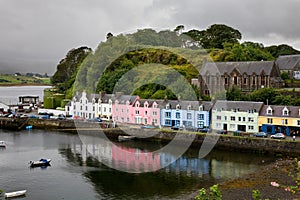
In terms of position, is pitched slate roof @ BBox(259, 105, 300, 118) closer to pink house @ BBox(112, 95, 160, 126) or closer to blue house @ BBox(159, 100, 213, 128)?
blue house @ BBox(159, 100, 213, 128)

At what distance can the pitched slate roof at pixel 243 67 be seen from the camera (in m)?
33.9

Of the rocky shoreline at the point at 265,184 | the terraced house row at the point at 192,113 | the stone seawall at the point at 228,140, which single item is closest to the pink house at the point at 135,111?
the terraced house row at the point at 192,113

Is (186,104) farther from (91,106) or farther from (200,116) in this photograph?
(91,106)

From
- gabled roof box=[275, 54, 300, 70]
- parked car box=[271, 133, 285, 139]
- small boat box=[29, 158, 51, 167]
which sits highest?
gabled roof box=[275, 54, 300, 70]

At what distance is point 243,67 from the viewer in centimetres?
3547

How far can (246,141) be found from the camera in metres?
23.8

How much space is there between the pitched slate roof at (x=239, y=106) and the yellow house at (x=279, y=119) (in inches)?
17.9

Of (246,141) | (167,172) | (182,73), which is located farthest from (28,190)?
(182,73)

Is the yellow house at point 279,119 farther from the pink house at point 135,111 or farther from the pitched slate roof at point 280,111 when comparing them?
the pink house at point 135,111

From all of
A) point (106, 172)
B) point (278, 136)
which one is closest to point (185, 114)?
point (278, 136)

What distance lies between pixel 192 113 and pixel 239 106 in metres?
3.77

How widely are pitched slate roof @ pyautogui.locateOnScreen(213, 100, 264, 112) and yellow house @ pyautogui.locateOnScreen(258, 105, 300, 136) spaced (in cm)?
46

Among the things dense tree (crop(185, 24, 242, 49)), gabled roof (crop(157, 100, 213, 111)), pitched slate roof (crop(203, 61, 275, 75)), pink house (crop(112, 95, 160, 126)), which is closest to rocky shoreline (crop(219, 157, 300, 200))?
gabled roof (crop(157, 100, 213, 111))

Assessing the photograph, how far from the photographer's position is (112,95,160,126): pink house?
102ft
